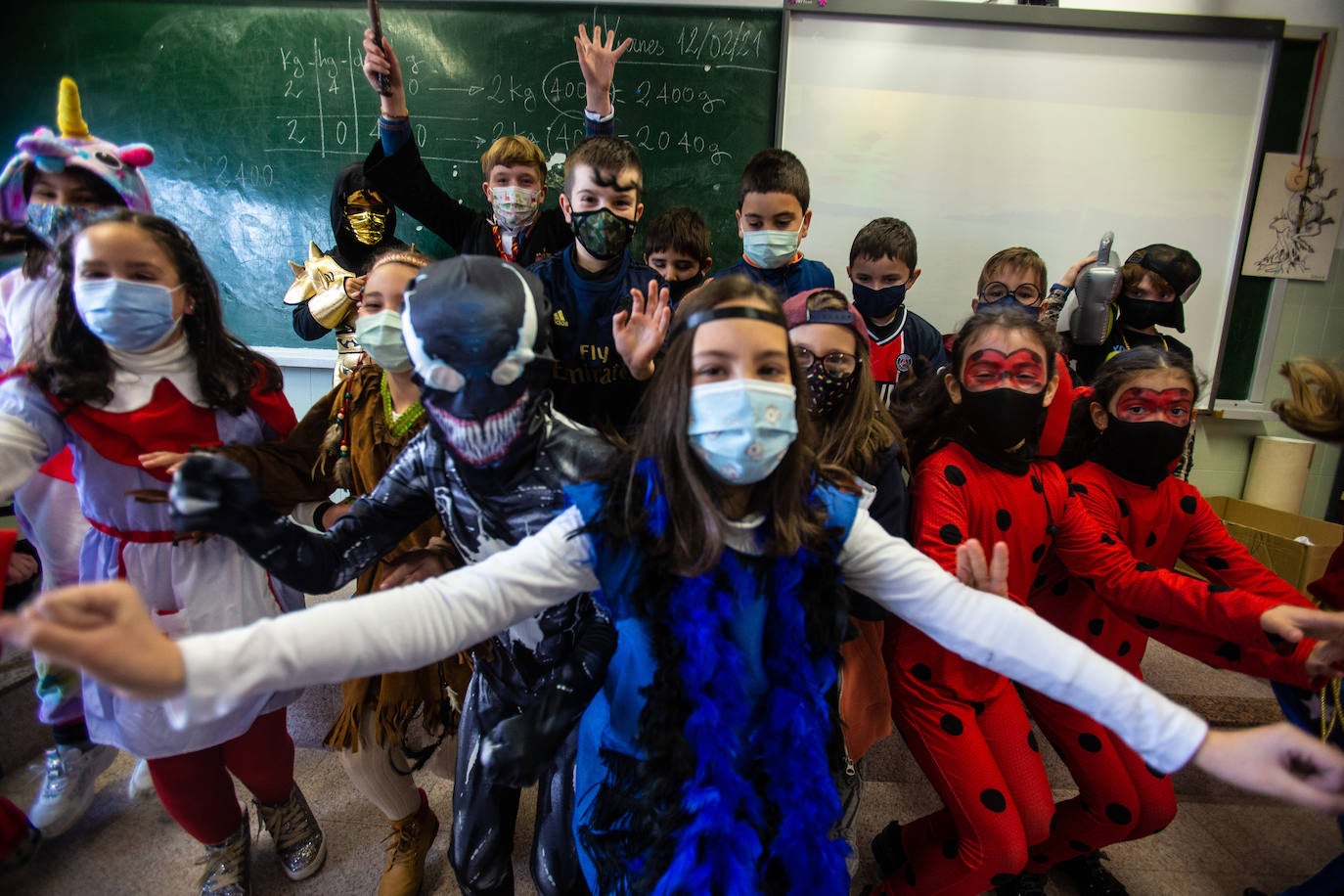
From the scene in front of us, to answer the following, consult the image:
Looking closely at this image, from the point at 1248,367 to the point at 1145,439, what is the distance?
8.67 feet

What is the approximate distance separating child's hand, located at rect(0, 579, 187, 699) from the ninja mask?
52 centimetres

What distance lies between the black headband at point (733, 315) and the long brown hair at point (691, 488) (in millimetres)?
17

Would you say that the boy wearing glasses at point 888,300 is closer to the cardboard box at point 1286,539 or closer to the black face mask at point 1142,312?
the black face mask at point 1142,312

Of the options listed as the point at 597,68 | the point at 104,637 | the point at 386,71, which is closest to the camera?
the point at 104,637

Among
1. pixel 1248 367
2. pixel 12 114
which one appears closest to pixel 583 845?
pixel 1248 367

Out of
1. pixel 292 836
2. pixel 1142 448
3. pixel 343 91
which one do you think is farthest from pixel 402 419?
pixel 343 91

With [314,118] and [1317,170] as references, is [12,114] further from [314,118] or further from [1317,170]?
[1317,170]

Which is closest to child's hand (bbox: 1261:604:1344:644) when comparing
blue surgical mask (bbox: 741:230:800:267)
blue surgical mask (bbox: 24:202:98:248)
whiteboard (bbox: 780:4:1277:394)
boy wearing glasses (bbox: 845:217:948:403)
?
boy wearing glasses (bbox: 845:217:948:403)

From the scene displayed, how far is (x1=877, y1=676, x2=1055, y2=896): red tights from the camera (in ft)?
4.83

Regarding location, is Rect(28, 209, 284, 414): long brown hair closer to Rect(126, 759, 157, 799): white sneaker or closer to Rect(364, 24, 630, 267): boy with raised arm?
Rect(364, 24, 630, 267): boy with raised arm

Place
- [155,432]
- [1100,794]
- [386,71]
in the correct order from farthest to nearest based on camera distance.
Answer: [386,71] → [1100,794] → [155,432]

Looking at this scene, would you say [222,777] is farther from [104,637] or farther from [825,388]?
[825,388]

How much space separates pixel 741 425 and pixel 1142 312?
244 centimetres

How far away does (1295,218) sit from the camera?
10.9 feet
